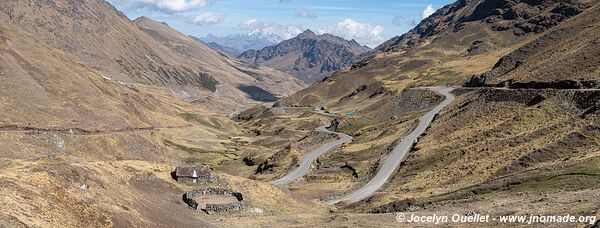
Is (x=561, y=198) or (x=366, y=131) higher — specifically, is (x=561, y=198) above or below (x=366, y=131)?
above

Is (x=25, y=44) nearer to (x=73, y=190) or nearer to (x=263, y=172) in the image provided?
(x=263, y=172)

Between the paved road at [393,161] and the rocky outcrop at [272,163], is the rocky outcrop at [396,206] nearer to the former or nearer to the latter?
the paved road at [393,161]

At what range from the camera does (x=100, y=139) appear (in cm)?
10719

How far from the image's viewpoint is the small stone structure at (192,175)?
197 ft

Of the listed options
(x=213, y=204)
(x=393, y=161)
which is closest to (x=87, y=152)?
(x=393, y=161)

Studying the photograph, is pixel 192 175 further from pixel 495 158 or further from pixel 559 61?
pixel 559 61

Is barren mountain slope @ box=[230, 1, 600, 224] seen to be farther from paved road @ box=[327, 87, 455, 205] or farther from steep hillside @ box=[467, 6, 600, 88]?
paved road @ box=[327, 87, 455, 205]

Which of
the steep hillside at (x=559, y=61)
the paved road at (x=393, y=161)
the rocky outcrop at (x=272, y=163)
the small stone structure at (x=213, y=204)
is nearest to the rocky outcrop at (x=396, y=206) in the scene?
the small stone structure at (x=213, y=204)

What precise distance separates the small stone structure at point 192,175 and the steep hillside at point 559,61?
6162cm

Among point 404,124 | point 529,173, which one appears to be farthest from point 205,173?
point 404,124

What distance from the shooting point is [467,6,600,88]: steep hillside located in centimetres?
8969

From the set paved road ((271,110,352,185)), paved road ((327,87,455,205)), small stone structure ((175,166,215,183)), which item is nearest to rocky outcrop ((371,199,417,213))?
paved road ((327,87,455,205))

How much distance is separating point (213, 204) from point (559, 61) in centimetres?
7821

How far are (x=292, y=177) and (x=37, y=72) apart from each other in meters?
67.4
